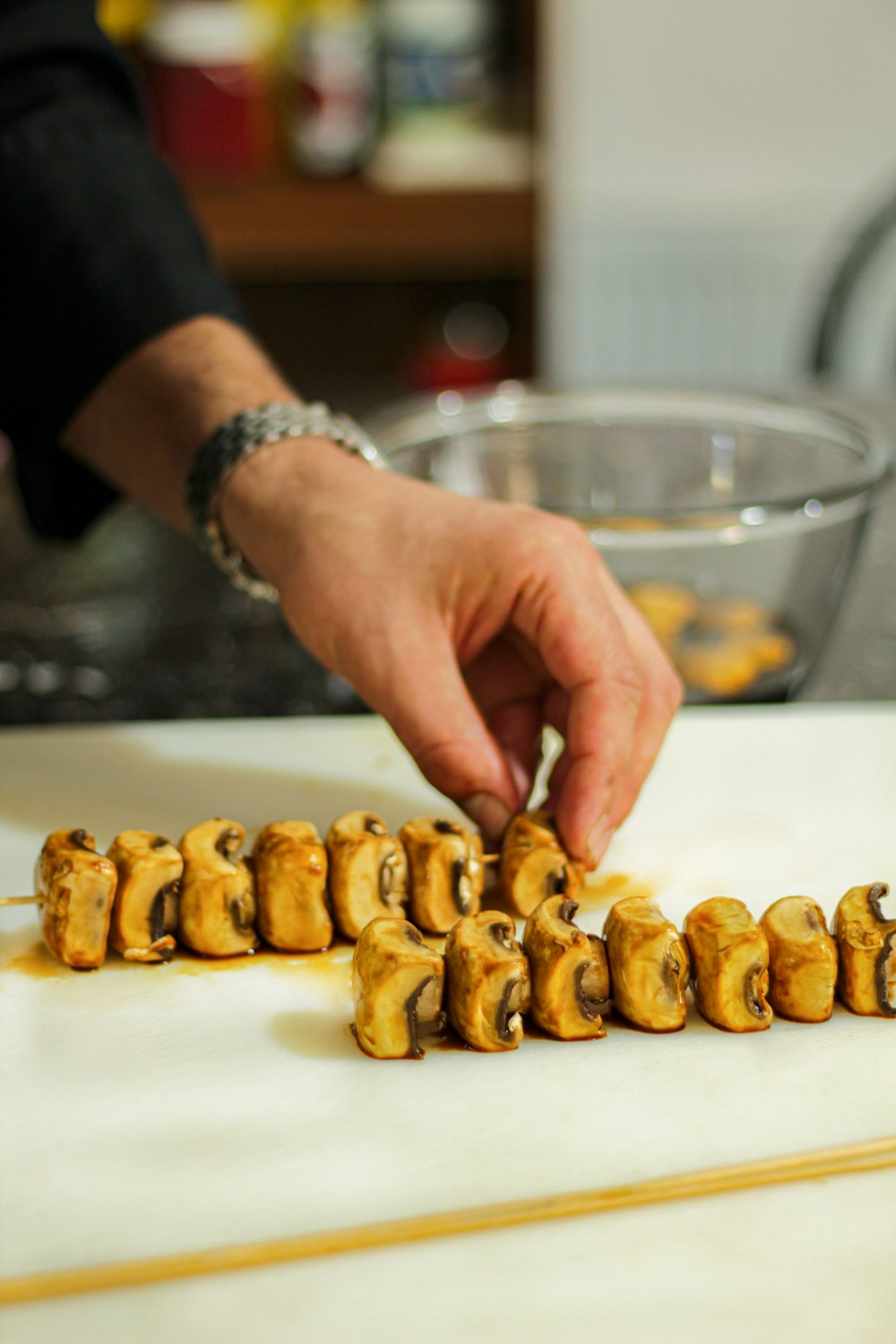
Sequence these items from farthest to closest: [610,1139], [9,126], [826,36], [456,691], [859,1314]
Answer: [826,36]
[9,126]
[456,691]
[610,1139]
[859,1314]

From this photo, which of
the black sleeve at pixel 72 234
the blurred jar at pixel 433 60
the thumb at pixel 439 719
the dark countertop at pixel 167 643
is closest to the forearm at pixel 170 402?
the black sleeve at pixel 72 234

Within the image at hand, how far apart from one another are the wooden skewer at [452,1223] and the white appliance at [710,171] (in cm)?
291

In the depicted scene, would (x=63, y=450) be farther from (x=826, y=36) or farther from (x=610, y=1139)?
(x=826, y=36)

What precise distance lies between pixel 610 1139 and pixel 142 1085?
0.26 metres

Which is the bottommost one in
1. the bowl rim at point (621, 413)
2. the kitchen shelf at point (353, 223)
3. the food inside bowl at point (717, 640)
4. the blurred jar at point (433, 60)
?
the kitchen shelf at point (353, 223)

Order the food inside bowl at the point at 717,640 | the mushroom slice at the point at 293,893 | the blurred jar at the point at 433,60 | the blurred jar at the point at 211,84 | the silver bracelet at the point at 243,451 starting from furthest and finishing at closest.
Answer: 1. the blurred jar at the point at 433,60
2. the blurred jar at the point at 211,84
3. the food inside bowl at the point at 717,640
4. the silver bracelet at the point at 243,451
5. the mushroom slice at the point at 293,893

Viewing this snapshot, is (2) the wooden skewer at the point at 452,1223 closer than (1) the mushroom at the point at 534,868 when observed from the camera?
Yes

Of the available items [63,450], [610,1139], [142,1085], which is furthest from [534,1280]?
[63,450]

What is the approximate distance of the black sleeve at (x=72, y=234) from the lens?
1258 millimetres

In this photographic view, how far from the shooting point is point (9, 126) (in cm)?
128

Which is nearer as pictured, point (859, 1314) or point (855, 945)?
point (859, 1314)

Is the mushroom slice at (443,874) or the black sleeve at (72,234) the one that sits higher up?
the black sleeve at (72,234)

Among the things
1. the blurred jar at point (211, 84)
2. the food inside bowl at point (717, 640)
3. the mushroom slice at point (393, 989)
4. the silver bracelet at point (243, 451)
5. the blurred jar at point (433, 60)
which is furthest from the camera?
the blurred jar at point (433, 60)

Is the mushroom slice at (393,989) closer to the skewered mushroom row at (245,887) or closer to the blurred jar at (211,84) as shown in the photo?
the skewered mushroom row at (245,887)
